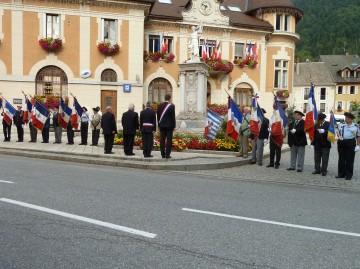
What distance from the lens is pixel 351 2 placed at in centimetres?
10475

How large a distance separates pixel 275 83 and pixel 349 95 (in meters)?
41.9

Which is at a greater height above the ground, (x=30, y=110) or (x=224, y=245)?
(x=30, y=110)

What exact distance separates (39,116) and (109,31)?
13116 millimetres

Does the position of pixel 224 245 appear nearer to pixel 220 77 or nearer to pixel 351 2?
pixel 220 77

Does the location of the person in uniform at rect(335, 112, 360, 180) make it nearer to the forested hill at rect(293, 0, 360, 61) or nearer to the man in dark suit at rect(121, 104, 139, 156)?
the man in dark suit at rect(121, 104, 139, 156)

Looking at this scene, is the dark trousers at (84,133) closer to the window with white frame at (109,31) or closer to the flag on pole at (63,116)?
the flag on pole at (63,116)

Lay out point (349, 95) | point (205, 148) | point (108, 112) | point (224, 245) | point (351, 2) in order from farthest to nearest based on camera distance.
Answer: point (351, 2)
point (349, 95)
point (205, 148)
point (108, 112)
point (224, 245)

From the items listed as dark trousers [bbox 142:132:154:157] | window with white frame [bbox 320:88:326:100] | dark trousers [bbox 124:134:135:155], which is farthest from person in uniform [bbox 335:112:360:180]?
window with white frame [bbox 320:88:326:100]

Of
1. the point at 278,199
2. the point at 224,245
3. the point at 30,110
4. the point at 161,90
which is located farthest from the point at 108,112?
the point at 161,90

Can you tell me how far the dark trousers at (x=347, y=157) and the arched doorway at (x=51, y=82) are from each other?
22328mm

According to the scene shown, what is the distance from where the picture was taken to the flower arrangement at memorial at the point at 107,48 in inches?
1143

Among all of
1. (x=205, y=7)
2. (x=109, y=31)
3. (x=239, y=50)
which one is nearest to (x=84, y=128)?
(x=109, y=31)

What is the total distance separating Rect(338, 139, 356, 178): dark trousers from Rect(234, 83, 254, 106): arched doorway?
25.7 meters

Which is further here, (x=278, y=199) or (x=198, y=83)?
(x=198, y=83)
